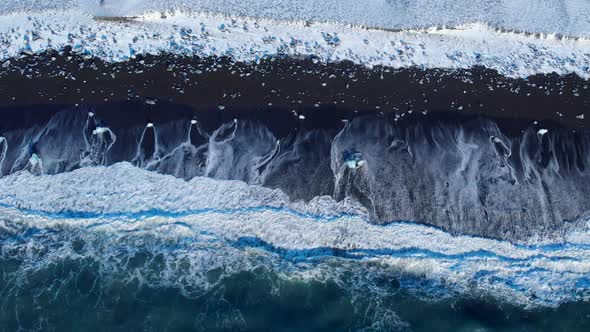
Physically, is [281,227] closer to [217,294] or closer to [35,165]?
[217,294]

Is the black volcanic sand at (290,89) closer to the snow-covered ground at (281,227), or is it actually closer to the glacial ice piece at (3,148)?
the glacial ice piece at (3,148)

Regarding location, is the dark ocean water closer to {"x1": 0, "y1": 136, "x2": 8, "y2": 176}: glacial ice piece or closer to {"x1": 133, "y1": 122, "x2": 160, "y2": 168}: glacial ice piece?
{"x1": 133, "y1": 122, "x2": 160, "y2": 168}: glacial ice piece

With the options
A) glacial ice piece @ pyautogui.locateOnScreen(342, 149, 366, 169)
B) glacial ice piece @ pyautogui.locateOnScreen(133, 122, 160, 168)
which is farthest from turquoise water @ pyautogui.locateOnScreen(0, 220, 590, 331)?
glacial ice piece @ pyautogui.locateOnScreen(342, 149, 366, 169)

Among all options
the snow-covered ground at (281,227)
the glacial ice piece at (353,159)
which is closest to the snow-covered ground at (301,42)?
the glacial ice piece at (353,159)

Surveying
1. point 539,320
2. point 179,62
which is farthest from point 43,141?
point 539,320

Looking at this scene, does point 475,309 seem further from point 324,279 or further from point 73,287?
point 73,287

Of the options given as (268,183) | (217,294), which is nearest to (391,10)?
(268,183)
